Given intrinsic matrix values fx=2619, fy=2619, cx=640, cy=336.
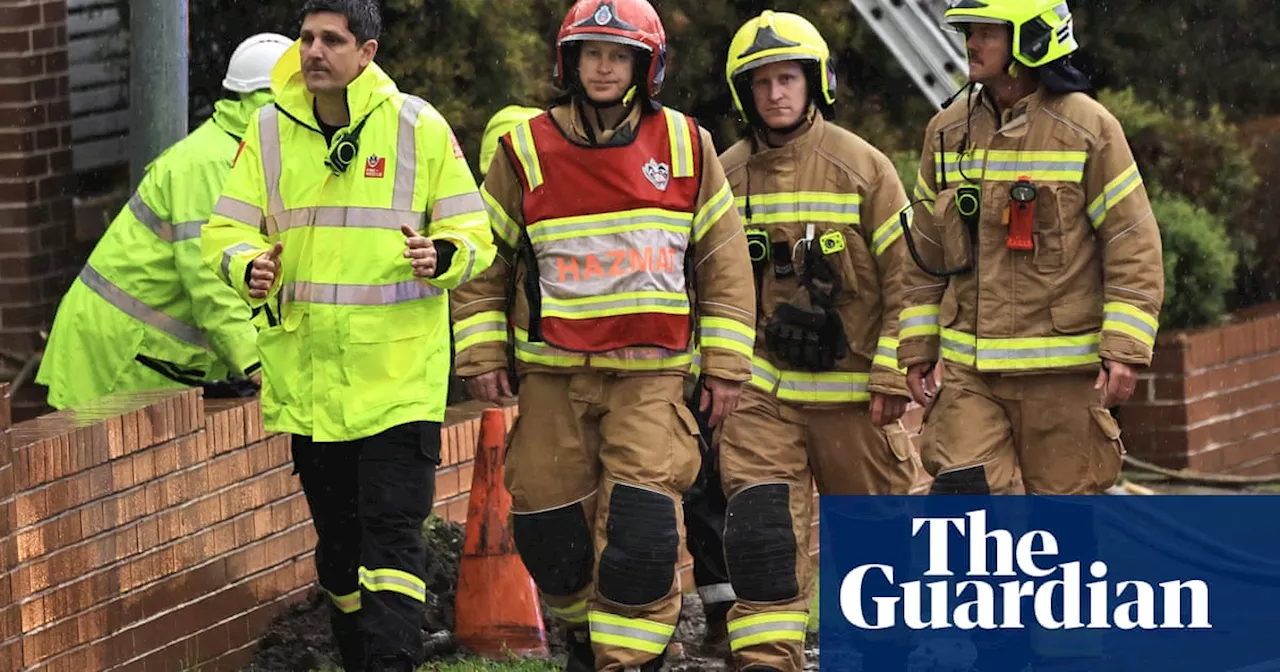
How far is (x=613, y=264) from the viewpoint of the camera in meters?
7.50

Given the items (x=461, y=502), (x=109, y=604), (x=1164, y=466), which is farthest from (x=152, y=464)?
(x=1164, y=466)

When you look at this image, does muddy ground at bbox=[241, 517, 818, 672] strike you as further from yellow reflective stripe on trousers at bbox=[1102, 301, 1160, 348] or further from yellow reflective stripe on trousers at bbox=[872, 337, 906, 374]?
yellow reflective stripe on trousers at bbox=[1102, 301, 1160, 348]

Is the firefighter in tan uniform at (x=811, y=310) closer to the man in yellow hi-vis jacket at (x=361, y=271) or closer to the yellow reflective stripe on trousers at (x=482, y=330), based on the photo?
the yellow reflective stripe on trousers at (x=482, y=330)

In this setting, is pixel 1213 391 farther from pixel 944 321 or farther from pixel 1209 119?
pixel 944 321

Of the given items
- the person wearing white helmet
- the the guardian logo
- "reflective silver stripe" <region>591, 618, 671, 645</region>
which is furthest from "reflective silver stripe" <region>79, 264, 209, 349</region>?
the the guardian logo

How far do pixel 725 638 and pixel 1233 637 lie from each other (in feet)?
7.48

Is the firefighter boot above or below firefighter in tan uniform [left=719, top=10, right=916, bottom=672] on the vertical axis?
below

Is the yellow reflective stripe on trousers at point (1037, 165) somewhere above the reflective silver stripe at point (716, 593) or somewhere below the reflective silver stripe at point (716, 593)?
above

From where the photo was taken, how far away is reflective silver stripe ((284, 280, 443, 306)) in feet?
24.2

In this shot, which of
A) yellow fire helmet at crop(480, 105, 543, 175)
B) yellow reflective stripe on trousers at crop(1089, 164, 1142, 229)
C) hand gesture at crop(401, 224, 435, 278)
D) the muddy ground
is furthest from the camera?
yellow fire helmet at crop(480, 105, 543, 175)

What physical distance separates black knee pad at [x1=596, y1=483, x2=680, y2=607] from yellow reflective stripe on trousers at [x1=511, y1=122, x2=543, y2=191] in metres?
0.93

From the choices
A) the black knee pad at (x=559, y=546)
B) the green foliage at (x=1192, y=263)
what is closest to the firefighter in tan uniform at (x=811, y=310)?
the black knee pad at (x=559, y=546)

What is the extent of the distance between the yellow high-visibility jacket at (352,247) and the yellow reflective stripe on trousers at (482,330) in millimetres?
157

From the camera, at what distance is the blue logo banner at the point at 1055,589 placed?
691 centimetres
